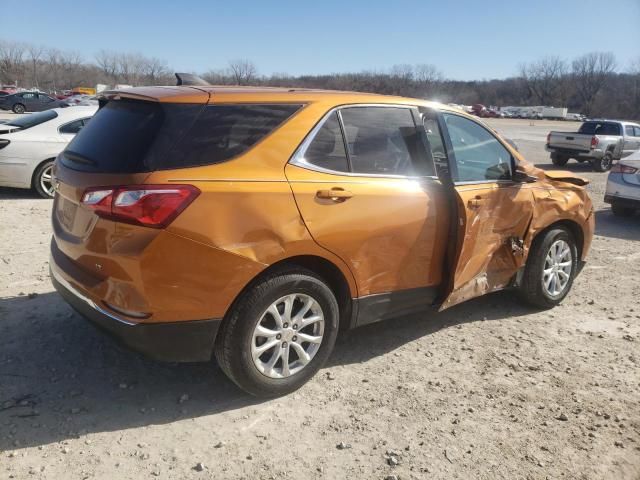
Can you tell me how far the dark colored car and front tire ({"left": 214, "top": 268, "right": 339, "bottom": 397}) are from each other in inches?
1492

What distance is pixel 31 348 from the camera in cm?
367

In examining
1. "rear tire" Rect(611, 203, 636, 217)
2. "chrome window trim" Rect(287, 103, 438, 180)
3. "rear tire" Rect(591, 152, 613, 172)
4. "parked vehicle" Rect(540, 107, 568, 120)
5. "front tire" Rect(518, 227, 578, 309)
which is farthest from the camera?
"parked vehicle" Rect(540, 107, 568, 120)

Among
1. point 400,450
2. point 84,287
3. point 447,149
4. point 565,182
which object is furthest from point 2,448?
point 565,182

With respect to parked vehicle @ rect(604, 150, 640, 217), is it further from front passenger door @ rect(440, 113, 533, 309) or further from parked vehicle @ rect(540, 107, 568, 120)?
parked vehicle @ rect(540, 107, 568, 120)

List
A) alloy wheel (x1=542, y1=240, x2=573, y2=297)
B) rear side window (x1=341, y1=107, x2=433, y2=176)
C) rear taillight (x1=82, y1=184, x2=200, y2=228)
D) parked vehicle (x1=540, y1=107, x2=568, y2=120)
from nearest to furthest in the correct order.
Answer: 1. rear taillight (x1=82, y1=184, x2=200, y2=228)
2. rear side window (x1=341, y1=107, x2=433, y2=176)
3. alloy wheel (x1=542, y1=240, x2=573, y2=297)
4. parked vehicle (x1=540, y1=107, x2=568, y2=120)

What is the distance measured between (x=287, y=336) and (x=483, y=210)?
182 cm

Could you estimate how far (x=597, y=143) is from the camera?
17.5 m

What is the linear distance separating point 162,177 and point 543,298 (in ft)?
11.7

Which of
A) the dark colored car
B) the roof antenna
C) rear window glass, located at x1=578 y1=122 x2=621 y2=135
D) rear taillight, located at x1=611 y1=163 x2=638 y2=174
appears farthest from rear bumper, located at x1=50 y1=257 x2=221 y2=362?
the dark colored car

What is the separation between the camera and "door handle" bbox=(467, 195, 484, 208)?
3854mm

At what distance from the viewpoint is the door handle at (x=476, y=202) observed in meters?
3.85

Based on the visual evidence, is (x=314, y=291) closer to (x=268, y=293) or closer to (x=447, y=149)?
(x=268, y=293)

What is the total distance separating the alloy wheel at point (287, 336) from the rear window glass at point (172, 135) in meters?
0.93

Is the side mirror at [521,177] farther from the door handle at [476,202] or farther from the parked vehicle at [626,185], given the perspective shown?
the parked vehicle at [626,185]
